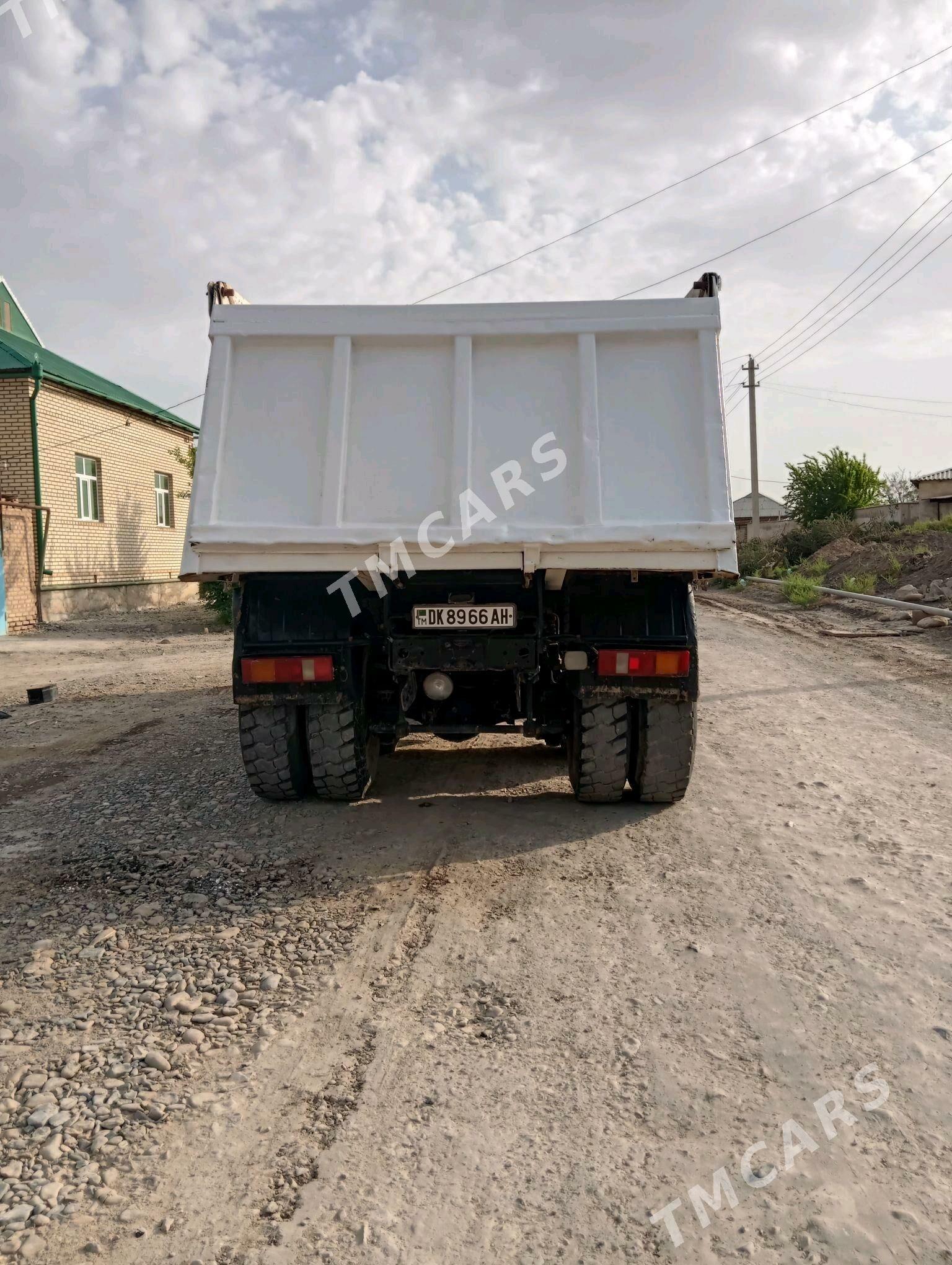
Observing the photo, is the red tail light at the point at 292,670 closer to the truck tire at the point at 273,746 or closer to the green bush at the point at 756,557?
the truck tire at the point at 273,746

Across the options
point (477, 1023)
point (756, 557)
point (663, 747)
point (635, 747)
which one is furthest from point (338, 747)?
point (756, 557)

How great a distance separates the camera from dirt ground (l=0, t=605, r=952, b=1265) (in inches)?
79.8

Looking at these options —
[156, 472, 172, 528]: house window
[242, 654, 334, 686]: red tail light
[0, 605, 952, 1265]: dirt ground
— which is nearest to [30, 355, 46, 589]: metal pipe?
[156, 472, 172, 528]: house window

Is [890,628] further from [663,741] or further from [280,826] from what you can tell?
[280,826]

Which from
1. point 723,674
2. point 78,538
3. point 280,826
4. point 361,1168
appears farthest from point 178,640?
point 361,1168

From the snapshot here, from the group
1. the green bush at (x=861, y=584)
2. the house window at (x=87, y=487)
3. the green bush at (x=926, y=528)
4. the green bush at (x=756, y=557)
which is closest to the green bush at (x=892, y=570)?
the green bush at (x=861, y=584)

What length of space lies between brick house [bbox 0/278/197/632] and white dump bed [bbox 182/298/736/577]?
1235cm

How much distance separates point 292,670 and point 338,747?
55cm

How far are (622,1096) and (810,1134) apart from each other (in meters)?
0.48

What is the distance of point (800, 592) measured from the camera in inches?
750

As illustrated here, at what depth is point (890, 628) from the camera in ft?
43.3

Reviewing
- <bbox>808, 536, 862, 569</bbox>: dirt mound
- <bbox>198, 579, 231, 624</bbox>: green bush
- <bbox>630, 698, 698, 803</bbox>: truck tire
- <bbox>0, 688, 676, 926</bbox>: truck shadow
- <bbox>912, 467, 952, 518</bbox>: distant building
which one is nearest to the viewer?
<bbox>0, 688, 676, 926</bbox>: truck shadow

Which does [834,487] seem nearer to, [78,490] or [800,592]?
[800,592]

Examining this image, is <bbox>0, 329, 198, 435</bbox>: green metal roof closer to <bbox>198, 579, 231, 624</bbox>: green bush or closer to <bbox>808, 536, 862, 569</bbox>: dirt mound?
<bbox>198, 579, 231, 624</bbox>: green bush
